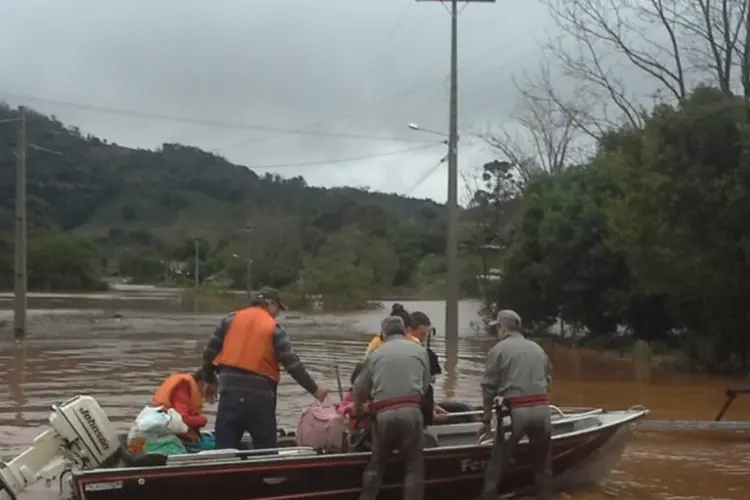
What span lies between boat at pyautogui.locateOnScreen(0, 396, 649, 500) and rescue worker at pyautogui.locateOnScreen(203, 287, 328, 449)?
0.36 metres

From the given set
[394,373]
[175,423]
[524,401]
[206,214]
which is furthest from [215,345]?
[206,214]

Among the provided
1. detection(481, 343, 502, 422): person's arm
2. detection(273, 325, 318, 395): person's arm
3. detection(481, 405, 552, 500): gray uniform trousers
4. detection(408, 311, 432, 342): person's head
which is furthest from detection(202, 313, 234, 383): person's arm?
detection(481, 405, 552, 500): gray uniform trousers

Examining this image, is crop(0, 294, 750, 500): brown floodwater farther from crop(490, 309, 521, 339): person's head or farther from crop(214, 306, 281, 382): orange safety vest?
crop(214, 306, 281, 382): orange safety vest

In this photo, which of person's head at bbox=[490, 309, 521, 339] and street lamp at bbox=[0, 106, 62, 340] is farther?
street lamp at bbox=[0, 106, 62, 340]

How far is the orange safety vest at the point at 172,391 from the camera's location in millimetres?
10086

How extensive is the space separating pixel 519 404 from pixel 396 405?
137 cm

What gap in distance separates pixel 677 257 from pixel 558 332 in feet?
48.0

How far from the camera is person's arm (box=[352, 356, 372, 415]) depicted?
375 inches

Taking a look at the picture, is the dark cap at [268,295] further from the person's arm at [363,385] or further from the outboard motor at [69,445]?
the outboard motor at [69,445]

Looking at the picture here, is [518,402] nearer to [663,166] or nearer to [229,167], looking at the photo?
[663,166]

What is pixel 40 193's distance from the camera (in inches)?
6156

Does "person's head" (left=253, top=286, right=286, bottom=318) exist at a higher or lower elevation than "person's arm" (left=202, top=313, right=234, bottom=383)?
higher

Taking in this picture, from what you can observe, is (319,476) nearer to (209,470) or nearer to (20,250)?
(209,470)

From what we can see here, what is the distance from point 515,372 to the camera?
33.0 feet
